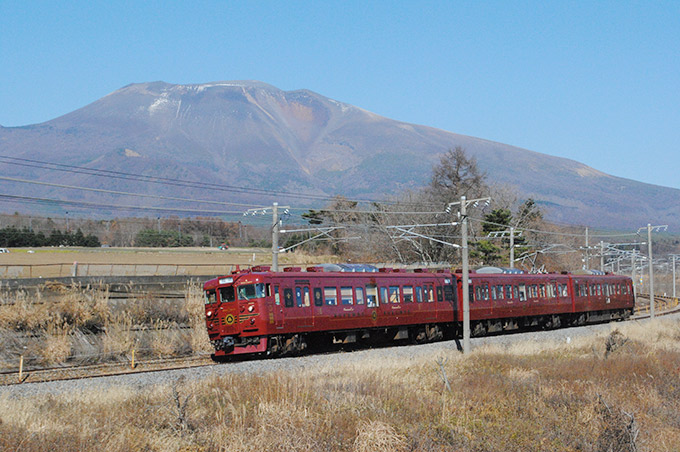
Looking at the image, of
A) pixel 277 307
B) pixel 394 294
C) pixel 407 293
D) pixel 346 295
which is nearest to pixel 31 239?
pixel 407 293

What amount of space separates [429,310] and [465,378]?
1260cm

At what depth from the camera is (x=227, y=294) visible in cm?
2573

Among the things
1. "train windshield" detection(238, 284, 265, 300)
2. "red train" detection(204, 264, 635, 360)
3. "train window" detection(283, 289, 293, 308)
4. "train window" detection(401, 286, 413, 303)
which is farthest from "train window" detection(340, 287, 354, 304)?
"train windshield" detection(238, 284, 265, 300)

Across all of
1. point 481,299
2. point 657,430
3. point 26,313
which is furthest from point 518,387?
point 26,313

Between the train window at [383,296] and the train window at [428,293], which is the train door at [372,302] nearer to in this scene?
the train window at [383,296]

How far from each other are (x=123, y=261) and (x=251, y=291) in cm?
3906

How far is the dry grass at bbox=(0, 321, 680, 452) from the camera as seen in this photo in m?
12.4

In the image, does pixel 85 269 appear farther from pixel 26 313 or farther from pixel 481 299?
pixel 481 299

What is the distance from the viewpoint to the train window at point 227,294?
25.6m

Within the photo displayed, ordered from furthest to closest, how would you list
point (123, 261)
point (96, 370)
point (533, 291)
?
1. point (123, 261)
2. point (533, 291)
3. point (96, 370)

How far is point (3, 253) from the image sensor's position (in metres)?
65.2

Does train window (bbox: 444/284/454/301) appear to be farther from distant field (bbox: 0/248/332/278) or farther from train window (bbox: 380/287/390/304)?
distant field (bbox: 0/248/332/278)

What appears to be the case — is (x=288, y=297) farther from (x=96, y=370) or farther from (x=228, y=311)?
(x=96, y=370)

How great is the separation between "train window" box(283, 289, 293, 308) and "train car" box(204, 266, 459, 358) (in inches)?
1.4
